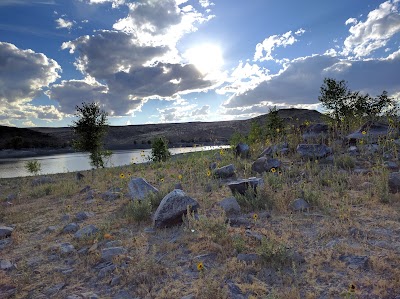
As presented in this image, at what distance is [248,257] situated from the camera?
14.4 ft

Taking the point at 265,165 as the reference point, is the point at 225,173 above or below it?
below

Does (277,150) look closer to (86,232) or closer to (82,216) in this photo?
(82,216)

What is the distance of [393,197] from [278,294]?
13.2 feet

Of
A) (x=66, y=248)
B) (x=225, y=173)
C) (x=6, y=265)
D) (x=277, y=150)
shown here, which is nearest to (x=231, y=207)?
(x=225, y=173)

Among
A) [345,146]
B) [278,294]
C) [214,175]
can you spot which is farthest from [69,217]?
[345,146]

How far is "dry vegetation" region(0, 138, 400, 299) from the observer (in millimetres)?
3842

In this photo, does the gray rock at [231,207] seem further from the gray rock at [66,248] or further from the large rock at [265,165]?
the large rock at [265,165]

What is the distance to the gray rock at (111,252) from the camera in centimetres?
490

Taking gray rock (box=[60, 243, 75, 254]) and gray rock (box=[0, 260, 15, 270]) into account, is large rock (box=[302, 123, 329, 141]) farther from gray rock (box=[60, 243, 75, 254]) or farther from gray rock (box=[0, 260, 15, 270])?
gray rock (box=[0, 260, 15, 270])

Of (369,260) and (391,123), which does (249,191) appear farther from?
(391,123)

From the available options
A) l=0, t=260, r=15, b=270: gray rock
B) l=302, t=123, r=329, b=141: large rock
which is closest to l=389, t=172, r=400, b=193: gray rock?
l=302, t=123, r=329, b=141: large rock

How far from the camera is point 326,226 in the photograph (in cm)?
521

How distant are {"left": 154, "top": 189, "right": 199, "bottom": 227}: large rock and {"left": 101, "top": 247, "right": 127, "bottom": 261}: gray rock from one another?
104 cm

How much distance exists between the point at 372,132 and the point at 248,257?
28.6 ft
